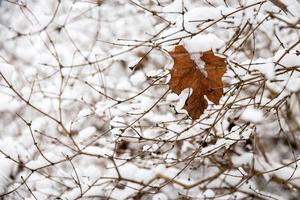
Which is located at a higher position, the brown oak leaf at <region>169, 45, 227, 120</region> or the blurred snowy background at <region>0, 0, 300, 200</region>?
the blurred snowy background at <region>0, 0, 300, 200</region>

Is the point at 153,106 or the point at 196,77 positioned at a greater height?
the point at 196,77

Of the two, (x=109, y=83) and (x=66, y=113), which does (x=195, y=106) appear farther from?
(x=66, y=113)

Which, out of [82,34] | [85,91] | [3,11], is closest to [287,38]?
[85,91]

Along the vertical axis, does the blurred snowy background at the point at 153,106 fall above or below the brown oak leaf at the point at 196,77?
above
